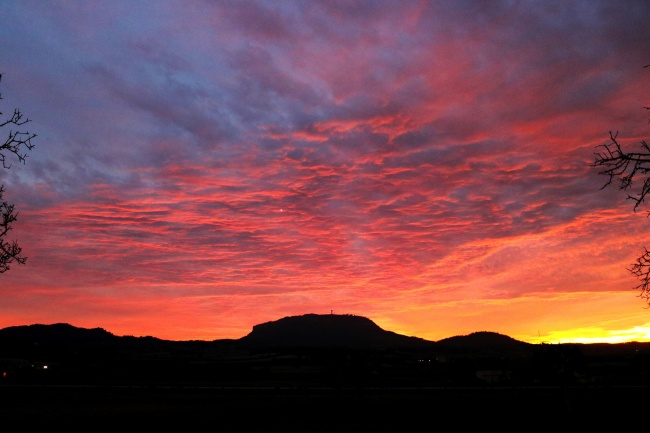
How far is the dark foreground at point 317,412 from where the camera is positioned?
109ft

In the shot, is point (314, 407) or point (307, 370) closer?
point (314, 407)

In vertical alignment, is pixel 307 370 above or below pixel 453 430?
above

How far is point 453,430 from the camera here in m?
30.7

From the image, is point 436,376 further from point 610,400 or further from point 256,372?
point 610,400

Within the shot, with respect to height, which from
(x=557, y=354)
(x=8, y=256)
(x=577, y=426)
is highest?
(x=8, y=256)

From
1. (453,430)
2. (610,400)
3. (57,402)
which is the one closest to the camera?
(453,430)

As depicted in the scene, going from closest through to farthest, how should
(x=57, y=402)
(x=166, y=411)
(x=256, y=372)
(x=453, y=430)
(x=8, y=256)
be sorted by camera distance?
(x=8, y=256) → (x=453, y=430) → (x=166, y=411) → (x=57, y=402) → (x=256, y=372)

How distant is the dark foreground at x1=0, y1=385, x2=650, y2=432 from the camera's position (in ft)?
109

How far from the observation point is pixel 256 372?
11706 cm

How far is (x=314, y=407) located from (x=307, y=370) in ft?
248

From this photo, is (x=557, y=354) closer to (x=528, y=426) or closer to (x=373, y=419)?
(x=528, y=426)

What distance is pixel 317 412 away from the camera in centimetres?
4084

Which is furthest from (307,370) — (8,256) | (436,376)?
(8,256)

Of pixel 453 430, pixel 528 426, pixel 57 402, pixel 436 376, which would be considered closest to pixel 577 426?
pixel 528 426
